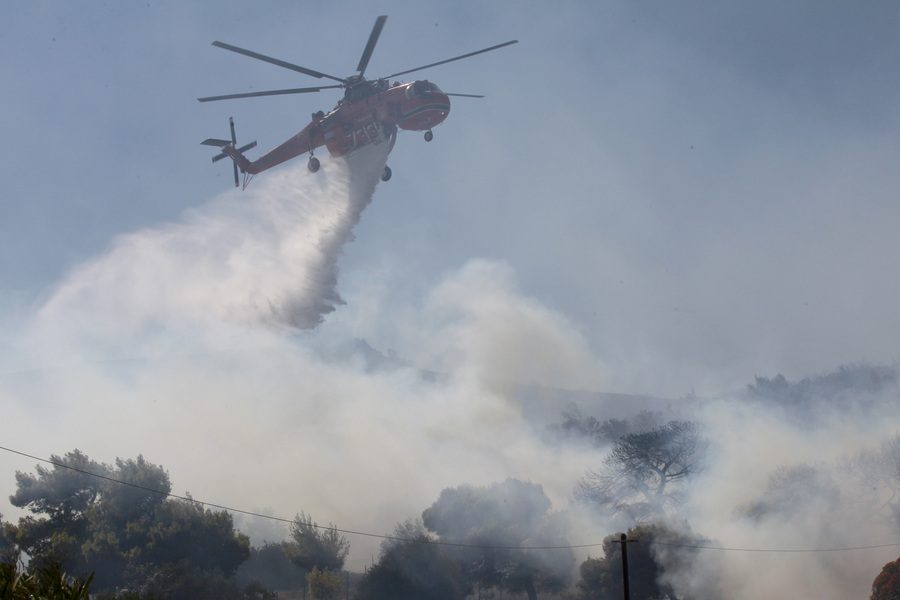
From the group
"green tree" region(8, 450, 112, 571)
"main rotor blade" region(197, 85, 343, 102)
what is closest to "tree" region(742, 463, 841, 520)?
"main rotor blade" region(197, 85, 343, 102)

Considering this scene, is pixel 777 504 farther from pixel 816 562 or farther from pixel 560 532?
pixel 560 532

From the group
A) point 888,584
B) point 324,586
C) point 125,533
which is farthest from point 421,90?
point 125,533

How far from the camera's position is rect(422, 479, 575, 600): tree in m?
62.1

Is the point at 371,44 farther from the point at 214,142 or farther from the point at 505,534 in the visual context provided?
the point at 505,534

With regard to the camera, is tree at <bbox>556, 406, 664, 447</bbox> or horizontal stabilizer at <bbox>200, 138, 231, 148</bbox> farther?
tree at <bbox>556, 406, 664, 447</bbox>

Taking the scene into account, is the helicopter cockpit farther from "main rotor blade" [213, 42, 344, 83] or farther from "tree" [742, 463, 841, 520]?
"tree" [742, 463, 841, 520]

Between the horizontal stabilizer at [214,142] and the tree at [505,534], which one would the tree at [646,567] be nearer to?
the tree at [505,534]

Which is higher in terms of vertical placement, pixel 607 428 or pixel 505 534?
pixel 607 428

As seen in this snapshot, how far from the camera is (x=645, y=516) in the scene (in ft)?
228

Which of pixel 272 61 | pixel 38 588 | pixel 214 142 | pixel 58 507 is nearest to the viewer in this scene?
pixel 38 588

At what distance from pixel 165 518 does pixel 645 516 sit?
48121 mm

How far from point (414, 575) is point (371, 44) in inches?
1771

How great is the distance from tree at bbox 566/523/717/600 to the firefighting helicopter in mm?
37066

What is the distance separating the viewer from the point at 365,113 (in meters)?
51.9
